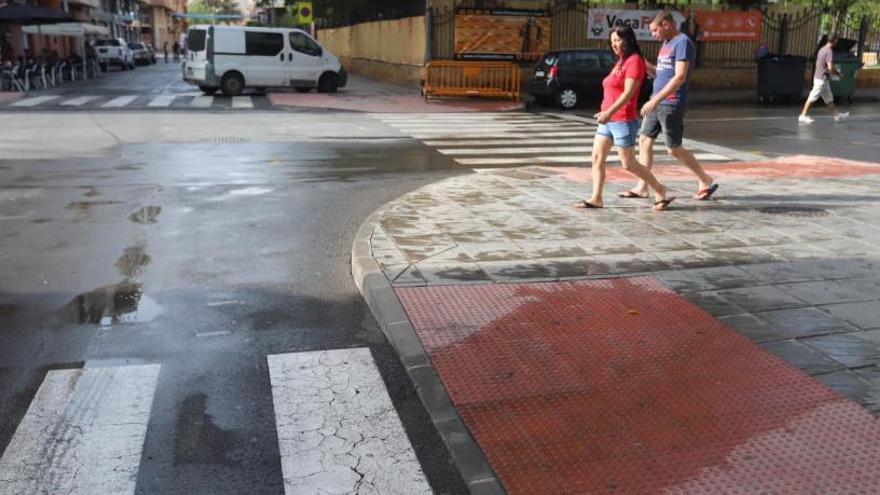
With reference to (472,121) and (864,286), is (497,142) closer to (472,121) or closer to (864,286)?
(472,121)

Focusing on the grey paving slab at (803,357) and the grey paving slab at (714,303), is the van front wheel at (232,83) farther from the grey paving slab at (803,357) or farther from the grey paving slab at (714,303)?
the grey paving slab at (803,357)

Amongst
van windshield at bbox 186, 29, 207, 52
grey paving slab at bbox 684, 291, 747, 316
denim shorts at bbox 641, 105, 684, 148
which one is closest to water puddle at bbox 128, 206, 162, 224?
denim shorts at bbox 641, 105, 684, 148

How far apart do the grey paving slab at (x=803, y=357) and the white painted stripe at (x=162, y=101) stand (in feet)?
65.0

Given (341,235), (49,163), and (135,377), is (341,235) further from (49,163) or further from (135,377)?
(49,163)

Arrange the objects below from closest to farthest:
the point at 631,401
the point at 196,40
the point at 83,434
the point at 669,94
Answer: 1. the point at 83,434
2. the point at 631,401
3. the point at 669,94
4. the point at 196,40

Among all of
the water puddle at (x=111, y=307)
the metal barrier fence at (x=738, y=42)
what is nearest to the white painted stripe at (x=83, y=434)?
the water puddle at (x=111, y=307)

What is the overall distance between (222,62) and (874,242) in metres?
21.0

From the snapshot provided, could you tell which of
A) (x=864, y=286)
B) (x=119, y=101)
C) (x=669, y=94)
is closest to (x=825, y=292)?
(x=864, y=286)

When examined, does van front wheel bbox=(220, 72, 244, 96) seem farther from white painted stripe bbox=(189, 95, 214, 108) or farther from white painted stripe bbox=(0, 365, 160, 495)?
white painted stripe bbox=(0, 365, 160, 495)

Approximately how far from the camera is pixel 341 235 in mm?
8047

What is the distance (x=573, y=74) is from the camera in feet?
73.5

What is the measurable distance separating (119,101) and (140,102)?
2.39 feet

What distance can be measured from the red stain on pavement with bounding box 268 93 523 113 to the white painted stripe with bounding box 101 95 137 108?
12.8ft

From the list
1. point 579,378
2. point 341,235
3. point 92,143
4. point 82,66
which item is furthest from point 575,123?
point 82,66
